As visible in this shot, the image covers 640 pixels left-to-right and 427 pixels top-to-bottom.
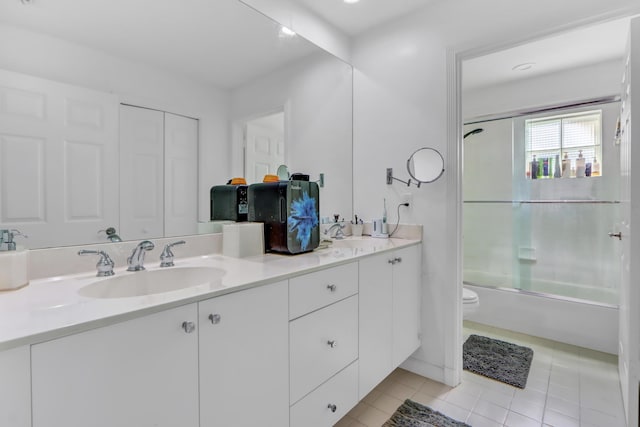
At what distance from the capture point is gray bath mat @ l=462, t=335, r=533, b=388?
1964mm

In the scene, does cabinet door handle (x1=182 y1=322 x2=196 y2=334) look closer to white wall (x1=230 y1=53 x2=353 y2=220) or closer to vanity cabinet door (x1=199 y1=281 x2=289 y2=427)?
vanity cabinet door (x1=199 y1=281 x2=289 y2=427)

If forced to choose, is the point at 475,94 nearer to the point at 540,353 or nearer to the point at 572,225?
the point at 572,225

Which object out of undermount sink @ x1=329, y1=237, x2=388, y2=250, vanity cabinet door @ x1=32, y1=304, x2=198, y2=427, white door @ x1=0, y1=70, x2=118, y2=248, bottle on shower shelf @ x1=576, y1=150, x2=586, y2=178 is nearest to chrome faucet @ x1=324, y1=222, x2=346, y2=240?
undermount sink @ x1=329, y1=237, x2=388, y2=250

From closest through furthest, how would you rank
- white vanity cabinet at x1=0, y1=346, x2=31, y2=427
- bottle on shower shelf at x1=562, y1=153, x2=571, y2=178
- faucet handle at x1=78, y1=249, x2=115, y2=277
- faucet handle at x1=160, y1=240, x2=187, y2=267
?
white vanity cabinet at x1=0, y1=346, x2=31, y2=427, faucet handle at x1=78, y1=249, x2=115, y2=277, faucet handle at x1=160, y1=240, x2=187, y2=267, bottle on shower shelf at x1=562, y1=153, x2=571, y2=178

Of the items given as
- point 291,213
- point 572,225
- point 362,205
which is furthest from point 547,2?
point 572,225

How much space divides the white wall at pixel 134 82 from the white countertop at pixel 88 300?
20.1 inches

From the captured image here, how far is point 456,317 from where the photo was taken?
1.92 m

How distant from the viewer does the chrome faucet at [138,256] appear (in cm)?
120

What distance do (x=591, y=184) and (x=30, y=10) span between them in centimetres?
385

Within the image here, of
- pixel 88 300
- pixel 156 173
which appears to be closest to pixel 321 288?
pixel 88 300

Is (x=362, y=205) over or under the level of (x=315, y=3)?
under

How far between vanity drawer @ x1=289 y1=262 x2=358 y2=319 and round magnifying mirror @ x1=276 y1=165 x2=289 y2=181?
0.76 m

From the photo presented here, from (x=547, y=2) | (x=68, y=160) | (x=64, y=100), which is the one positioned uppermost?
(x=547, y=2)

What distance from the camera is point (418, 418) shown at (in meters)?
1.60
